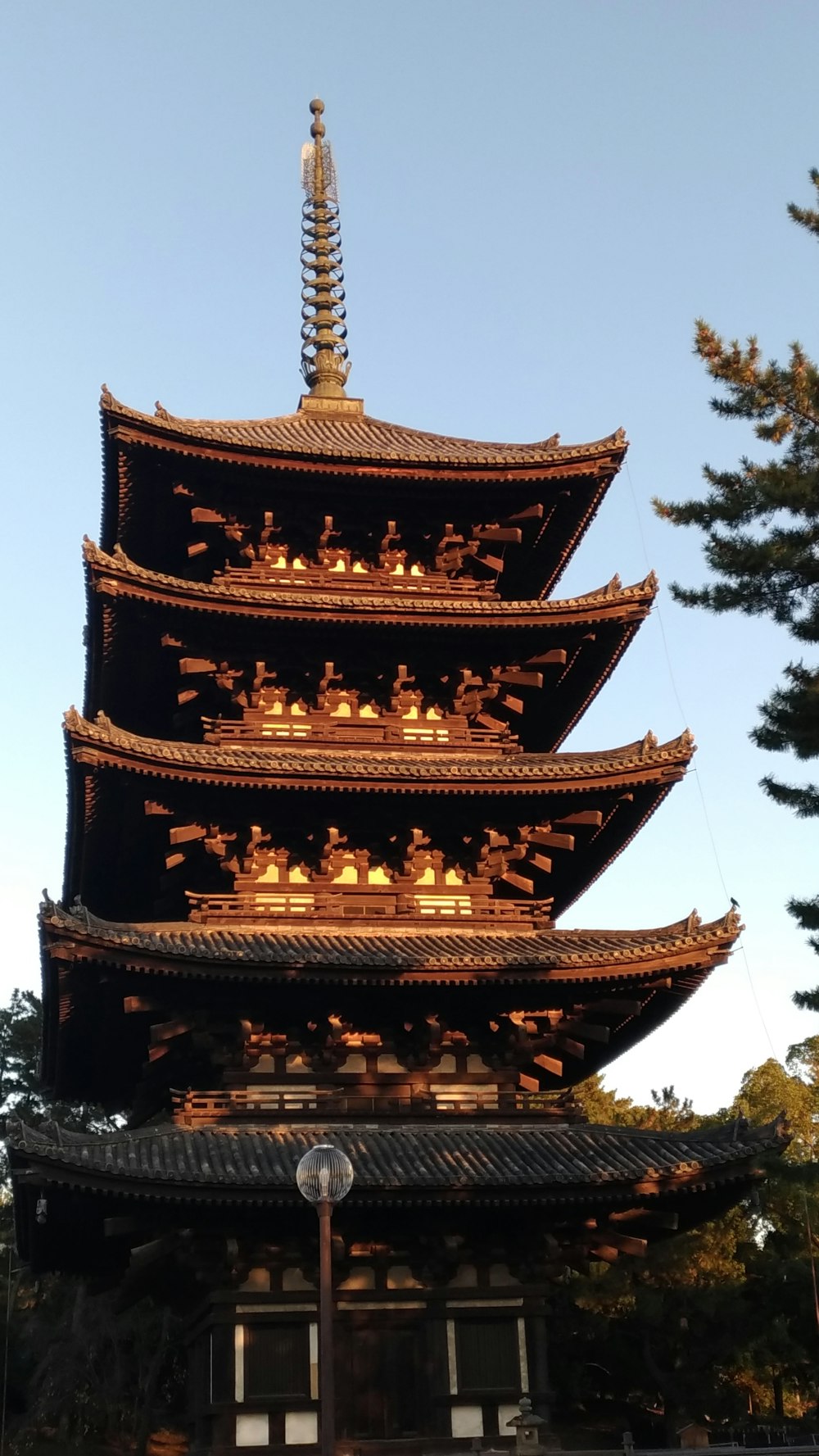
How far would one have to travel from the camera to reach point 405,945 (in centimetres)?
2338

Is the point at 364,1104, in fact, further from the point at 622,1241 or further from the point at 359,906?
the point at 622,1241

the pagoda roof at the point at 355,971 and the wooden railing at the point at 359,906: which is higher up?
the wooden railing at the point at 359,906

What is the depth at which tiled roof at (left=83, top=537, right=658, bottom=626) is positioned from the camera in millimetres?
24891

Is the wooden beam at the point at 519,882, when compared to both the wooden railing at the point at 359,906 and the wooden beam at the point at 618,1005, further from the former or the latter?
the wooden beam at the point at 618,1005

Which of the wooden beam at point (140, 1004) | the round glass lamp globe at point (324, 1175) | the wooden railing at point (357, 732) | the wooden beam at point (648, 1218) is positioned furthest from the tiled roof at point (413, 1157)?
the wooden railing at point (357, 732)

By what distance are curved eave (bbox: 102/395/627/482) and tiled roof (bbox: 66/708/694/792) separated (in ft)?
18.3

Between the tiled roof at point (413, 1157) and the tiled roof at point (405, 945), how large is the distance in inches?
100

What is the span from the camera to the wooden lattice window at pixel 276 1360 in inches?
778

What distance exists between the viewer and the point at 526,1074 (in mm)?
24172

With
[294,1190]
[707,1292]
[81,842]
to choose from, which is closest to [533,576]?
[81,842]

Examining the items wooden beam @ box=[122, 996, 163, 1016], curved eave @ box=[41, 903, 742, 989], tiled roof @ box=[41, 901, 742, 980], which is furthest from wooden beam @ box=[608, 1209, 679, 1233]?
wooden beam @ box=[122, 996, 163, 1016]

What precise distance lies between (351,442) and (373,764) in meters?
9.13

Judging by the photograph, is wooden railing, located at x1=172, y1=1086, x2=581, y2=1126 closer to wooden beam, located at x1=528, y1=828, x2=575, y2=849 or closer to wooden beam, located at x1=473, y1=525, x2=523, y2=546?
wooden beam, located at x1=528, y1=828, x2=575, y2=849

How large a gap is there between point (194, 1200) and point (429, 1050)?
5.15 metres
